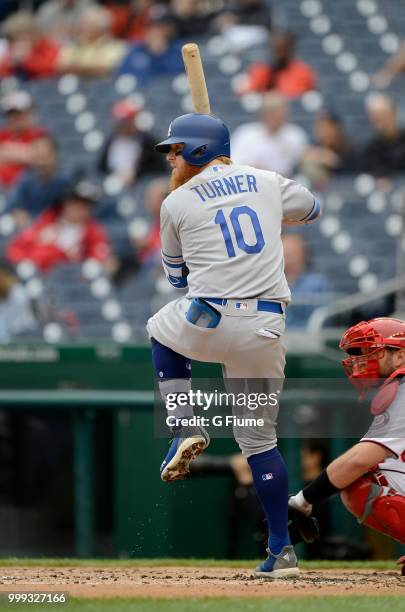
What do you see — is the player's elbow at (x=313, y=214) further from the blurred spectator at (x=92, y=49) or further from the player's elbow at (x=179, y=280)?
the blurred spectator at (x=92, y=49)

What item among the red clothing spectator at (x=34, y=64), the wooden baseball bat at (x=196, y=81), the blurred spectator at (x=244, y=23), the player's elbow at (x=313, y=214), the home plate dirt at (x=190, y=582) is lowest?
the home plate dirt at (x=190, y=582)

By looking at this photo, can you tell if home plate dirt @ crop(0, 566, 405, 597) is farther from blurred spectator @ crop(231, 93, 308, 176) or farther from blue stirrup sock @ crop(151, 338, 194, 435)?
blurred spectator @ crop(231, 93, 308, 176)

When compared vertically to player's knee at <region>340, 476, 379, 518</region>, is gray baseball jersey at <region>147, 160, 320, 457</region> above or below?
above

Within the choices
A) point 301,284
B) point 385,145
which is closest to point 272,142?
point 385,145

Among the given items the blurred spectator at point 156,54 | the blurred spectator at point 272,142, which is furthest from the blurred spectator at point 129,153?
the blurred spectator at point 272,142

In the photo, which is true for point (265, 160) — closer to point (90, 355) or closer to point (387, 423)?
point (90, 355)

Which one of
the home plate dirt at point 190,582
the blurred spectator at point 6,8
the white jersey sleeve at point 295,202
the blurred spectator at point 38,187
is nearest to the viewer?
the home plate dirt at point 190,582

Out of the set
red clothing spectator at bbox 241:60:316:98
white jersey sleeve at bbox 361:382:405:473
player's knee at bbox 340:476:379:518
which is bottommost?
player's knee at bbox 340:476:379:518

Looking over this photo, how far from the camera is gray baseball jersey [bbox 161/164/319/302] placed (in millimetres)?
4344

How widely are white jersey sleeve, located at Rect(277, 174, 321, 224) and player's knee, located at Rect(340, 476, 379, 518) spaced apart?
0.99m

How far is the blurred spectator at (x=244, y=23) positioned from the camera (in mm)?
12227

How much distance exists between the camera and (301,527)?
4.62 metres

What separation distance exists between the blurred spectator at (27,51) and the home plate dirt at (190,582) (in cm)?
814
